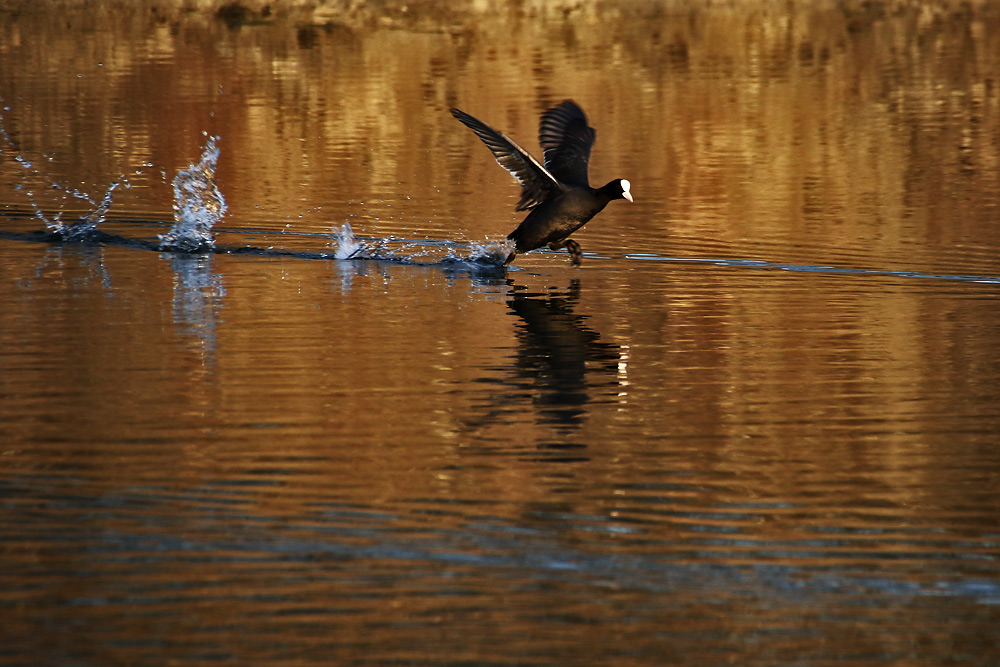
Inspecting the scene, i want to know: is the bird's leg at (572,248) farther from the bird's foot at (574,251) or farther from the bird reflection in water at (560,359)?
the bird reflection in water at (560,359)

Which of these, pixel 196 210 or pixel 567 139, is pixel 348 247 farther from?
pixel 567 139

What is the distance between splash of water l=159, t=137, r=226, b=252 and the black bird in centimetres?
328

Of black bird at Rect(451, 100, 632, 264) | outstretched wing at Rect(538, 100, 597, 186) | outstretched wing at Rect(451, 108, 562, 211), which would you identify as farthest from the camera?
outstretched wing at Rect(538, 100, 597, 186)

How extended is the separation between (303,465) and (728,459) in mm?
2321

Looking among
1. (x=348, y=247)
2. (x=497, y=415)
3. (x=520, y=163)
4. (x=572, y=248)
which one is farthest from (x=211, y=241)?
(x=497, y=415)

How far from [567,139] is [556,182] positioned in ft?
3.17

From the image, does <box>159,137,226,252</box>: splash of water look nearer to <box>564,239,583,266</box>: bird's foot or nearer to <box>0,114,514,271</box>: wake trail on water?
<box>0,114,514,271</box>: wake trail on water

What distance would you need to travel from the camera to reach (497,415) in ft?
28.5

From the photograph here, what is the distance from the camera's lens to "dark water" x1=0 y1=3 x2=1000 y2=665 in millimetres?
5656

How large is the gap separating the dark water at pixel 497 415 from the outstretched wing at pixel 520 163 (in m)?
0.87

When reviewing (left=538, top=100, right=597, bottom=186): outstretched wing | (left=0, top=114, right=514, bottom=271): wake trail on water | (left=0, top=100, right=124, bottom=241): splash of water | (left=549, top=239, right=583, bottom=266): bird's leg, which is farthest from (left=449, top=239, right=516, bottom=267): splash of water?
(left=0, top=100, right=124, bottom=241): splash of water

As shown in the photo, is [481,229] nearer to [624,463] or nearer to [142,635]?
[624,463]

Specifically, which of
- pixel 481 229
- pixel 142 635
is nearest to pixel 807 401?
pixel 142 635

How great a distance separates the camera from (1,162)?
19.9m
